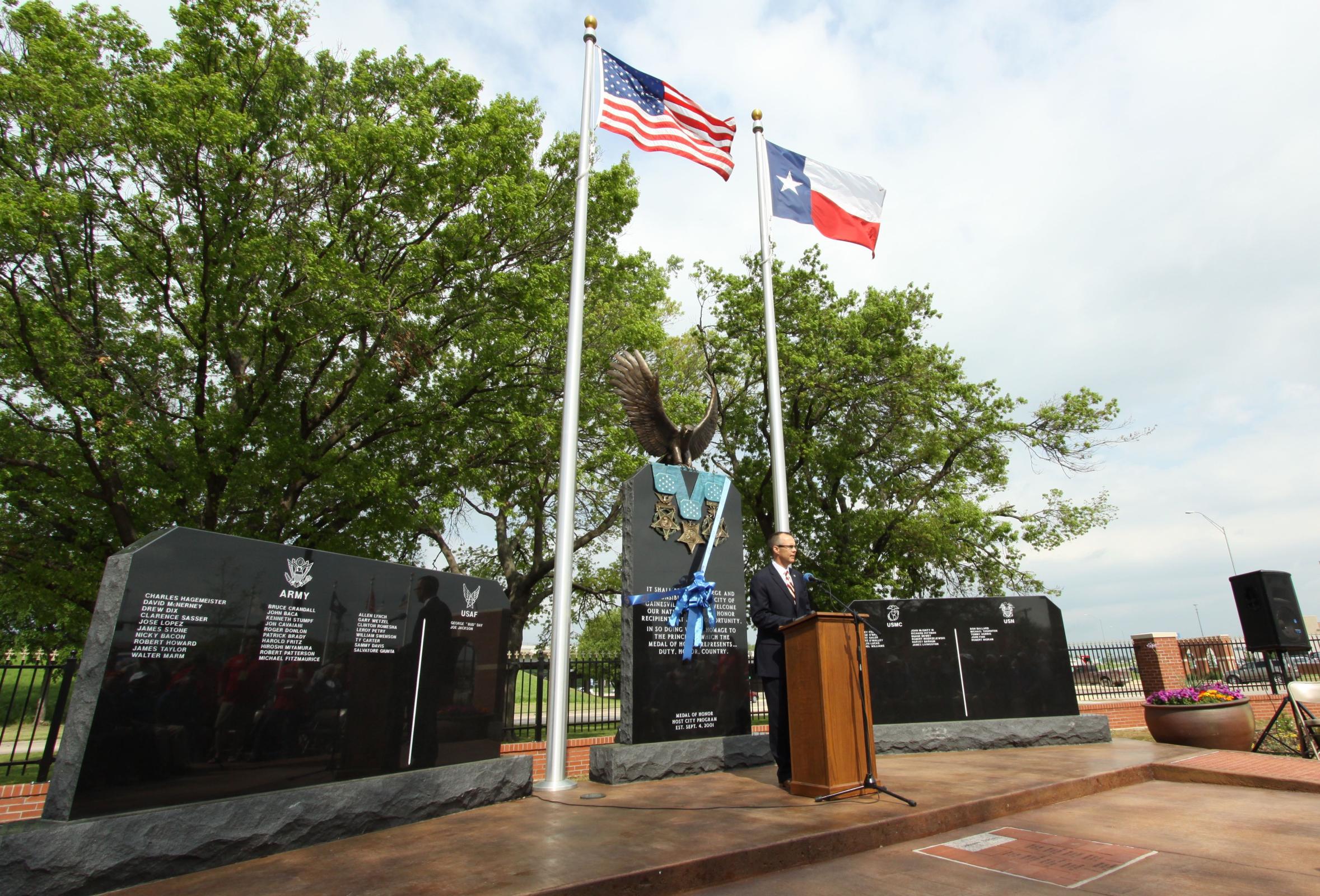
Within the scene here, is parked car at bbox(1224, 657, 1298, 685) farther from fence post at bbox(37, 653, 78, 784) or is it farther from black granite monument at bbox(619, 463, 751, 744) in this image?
fence post at bbox(37, 653, 78, 784)

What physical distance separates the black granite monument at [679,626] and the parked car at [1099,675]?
1397cm

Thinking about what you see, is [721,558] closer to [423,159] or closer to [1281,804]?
[1281,804]

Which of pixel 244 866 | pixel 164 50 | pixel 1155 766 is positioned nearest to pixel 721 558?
pixel 1155 766

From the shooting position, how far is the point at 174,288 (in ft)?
41.9

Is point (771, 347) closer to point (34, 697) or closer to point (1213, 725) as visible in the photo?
point (1213, 725)

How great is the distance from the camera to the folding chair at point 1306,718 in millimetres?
7062

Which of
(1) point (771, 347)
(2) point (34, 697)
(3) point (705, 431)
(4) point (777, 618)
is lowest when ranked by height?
(2) point (34, 697)

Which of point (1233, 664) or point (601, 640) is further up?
point (601, 640)

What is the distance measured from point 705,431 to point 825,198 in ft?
16.9

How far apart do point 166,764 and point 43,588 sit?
10.5m

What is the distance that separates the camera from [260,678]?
181 inches

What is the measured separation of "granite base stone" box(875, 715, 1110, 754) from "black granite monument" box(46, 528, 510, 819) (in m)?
5.18

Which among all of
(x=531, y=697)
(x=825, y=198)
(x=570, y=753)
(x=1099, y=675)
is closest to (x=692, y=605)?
(x=570, y=753)

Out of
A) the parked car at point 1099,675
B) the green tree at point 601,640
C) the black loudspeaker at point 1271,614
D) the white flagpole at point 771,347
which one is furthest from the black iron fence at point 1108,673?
the green tree at point 601,640
